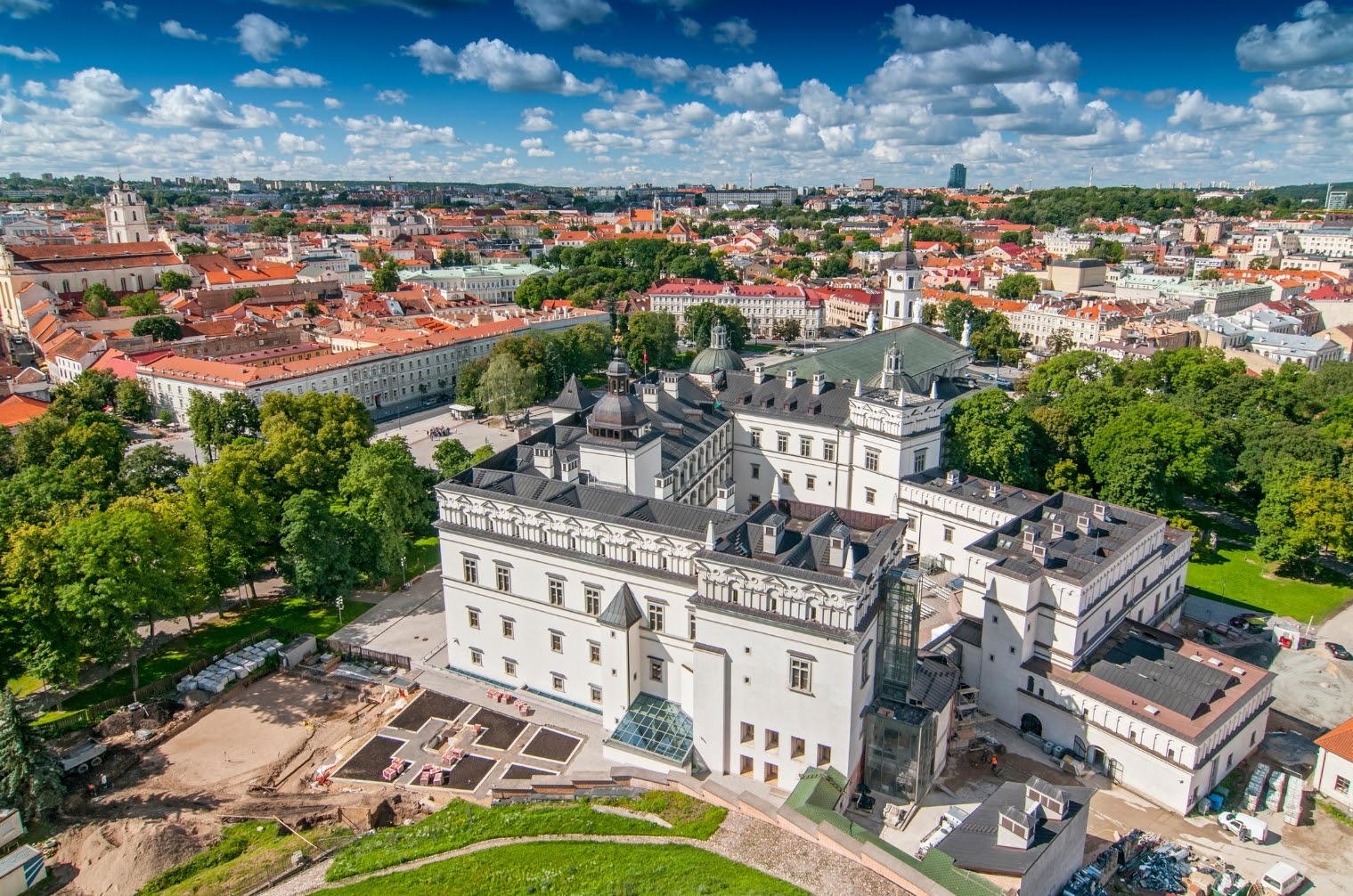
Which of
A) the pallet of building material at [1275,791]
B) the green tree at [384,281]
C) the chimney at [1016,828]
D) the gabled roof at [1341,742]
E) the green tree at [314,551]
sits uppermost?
the green tree at [384,281]

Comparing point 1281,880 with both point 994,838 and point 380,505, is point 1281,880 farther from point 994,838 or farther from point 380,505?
point 380,505

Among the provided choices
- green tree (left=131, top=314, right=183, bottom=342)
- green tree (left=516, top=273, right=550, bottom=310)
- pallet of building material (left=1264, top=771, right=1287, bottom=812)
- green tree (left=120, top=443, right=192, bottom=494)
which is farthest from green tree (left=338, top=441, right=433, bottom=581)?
green tree (left=516, top=273, right=550, bottom=310)

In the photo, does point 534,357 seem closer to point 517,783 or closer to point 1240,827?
point 517,783

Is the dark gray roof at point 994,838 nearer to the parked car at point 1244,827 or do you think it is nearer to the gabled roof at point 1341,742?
the parked car at point 1244,827

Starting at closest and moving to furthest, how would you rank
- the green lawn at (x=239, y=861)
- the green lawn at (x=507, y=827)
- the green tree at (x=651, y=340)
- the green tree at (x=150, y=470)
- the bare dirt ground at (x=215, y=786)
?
1. the green lawn at (x=239, y=861)
2. the green lawn at (x=507, y=827)
3. the bare dirt ground at (x=215, y=786)
4. the green tree at (x=150, y=470)
5. the green tree at (x=651, y=340)

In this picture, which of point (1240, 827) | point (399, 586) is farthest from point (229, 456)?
point (1240, 827)

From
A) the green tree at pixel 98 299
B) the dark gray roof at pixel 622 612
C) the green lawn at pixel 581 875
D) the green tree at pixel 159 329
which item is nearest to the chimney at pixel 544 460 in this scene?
the dark gray roof at pixel 622 612

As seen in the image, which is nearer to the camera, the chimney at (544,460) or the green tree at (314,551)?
the chimney at (544,460)
